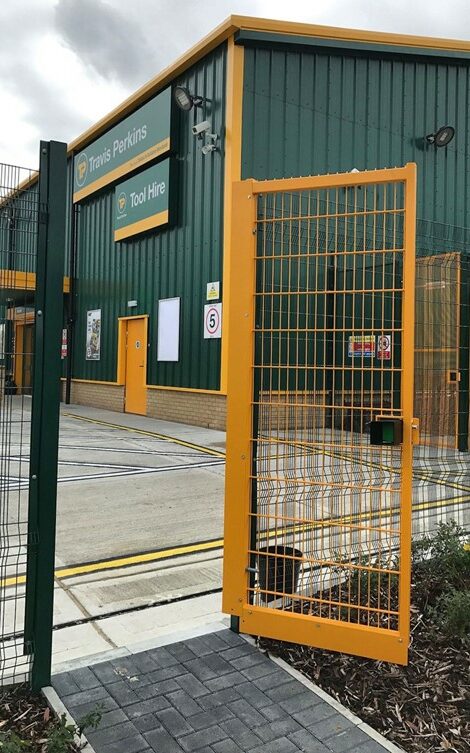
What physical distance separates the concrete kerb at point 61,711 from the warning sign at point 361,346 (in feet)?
6.56

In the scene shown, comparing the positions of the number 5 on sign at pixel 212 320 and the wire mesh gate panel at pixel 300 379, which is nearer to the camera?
the wire mesh gate panel at pixel 300 379

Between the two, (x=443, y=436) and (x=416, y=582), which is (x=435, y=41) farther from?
(x=416, y=582)

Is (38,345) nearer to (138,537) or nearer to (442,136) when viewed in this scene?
(138,537)

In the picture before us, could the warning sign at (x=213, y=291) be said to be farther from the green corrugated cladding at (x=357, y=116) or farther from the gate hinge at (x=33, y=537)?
the gate hinge at (x=33, y=537)

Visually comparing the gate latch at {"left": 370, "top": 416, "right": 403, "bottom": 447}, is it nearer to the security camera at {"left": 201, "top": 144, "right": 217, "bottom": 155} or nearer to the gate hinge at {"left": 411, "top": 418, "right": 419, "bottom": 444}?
the gate hinge at {"left": 411, "top": 418, "right": 419, "bottom": 444}

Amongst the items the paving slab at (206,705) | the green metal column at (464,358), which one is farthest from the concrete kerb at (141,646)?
the green metal column at (464,358)

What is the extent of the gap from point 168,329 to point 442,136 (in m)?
7.03

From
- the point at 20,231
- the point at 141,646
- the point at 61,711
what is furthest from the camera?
the point at 141,646

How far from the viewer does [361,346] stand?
298 centimetres

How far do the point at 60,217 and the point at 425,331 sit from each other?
2.22 m

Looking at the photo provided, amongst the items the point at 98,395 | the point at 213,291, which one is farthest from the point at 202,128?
the point at 98,395

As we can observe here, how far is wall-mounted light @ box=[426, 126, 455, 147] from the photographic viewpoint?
39.8 ft

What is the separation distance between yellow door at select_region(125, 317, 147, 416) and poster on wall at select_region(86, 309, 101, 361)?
1.68 meters

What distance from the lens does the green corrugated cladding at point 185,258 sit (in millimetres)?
11219
